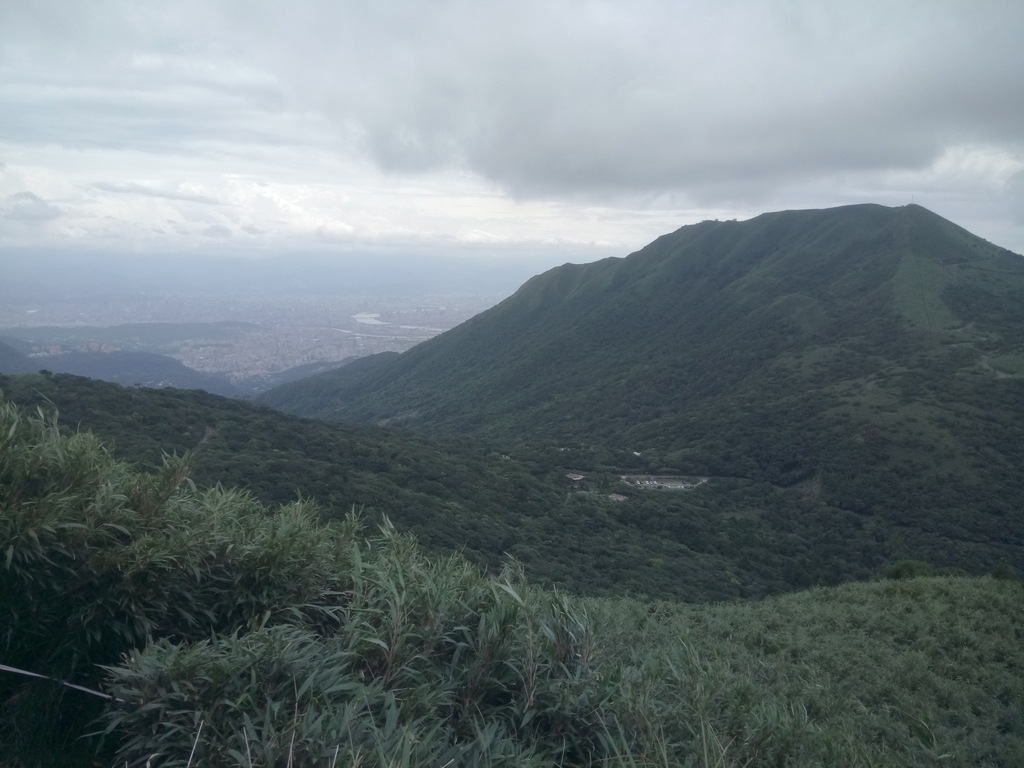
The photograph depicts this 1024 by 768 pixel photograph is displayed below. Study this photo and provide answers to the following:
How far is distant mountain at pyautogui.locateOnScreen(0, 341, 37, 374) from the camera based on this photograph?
141ft

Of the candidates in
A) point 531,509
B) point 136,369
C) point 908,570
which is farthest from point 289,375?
point 908,570

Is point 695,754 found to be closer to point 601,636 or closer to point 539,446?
point 601,636

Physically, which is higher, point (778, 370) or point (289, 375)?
point (778, 370)

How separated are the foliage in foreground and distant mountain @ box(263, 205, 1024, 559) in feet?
95.9

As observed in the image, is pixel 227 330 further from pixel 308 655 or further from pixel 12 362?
pixel 308 655

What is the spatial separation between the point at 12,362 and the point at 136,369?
59.4 feet

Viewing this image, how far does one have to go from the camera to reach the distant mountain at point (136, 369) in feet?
183

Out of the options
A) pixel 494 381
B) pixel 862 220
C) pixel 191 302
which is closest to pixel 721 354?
pixel 494 381

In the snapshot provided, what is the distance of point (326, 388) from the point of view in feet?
259

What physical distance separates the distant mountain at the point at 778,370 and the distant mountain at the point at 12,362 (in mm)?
26088

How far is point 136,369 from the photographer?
209 feet

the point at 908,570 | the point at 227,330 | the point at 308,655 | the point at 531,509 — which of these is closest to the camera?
the point at 308,655

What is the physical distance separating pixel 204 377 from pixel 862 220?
3318 inches

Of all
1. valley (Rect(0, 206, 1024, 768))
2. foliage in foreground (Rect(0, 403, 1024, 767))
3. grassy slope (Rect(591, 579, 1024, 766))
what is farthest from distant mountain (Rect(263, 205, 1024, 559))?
foliage in foreground (Rect(0, 403, 1024, 767))
